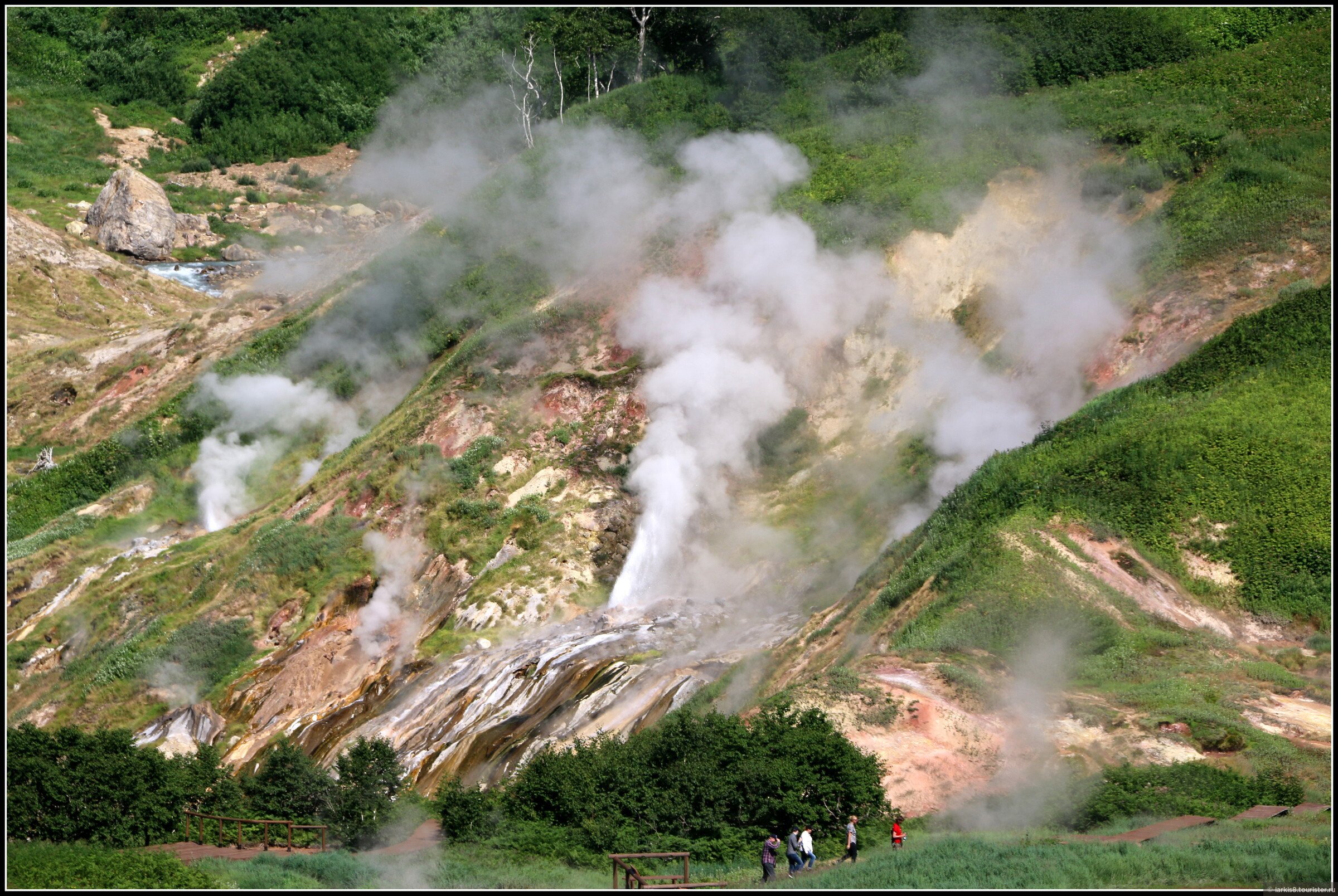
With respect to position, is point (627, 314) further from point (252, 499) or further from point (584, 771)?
point (584, 771)

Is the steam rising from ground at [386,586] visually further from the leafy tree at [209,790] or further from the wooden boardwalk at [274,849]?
the wooden boardwalk at [274,849]

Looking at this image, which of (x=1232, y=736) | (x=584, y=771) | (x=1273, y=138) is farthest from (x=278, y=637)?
(x=1273, y=138)

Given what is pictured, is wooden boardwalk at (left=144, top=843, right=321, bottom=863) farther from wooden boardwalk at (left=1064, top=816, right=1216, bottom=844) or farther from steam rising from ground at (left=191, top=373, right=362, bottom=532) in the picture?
steam rising from ground at (left=191, top=373, right=362, bottom=532)

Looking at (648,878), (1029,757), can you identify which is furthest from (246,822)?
(1029,757)

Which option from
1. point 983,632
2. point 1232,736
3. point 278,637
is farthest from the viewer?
point 278,637

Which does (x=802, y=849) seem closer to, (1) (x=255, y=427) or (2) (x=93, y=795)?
(2) (x=93, y=795)

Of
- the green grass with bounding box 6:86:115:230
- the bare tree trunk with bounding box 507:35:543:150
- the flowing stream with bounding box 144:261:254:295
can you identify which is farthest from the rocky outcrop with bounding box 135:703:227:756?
the green grass with bounding box 6:86:115:230

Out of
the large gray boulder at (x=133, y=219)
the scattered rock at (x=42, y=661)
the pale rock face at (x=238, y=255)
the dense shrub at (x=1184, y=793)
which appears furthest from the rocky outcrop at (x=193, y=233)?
the dense shrub at (x=1184, y=793)
